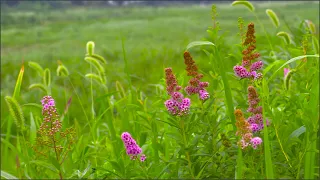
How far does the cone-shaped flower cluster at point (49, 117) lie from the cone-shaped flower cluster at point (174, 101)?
0.39 meters

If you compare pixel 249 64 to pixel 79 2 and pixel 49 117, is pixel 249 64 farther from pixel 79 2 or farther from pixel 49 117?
pixel 79 2

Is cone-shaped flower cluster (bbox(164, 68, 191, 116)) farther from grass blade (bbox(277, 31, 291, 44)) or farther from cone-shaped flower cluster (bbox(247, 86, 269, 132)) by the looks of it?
grass blade (bbox(277, 31, 291, 44))

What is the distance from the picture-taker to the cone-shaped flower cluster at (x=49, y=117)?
1686 millimetres

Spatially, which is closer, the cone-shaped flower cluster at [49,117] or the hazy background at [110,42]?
the cone-shaped flower cluster at [49,117]

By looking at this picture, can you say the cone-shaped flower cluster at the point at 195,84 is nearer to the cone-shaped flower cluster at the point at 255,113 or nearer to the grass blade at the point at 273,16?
the cone-shaped flower cluster at the point at 255,113

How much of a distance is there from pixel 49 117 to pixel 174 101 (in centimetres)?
45

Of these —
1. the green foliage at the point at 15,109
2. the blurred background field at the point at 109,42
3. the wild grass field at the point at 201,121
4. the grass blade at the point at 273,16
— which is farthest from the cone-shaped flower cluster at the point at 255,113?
the blurred background field at the point at 109,42

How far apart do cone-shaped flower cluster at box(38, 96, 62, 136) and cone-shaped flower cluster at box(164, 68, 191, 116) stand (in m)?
0.39

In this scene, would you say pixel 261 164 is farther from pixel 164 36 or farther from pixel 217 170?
pixel 164 36

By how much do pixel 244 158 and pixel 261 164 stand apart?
0.20 feet

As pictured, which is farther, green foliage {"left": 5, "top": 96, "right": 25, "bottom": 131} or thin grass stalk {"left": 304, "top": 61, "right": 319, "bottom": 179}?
green foliage {"left": 5, "top": 96, "right": 25, "bottom": 131}

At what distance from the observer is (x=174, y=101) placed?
5.20ft

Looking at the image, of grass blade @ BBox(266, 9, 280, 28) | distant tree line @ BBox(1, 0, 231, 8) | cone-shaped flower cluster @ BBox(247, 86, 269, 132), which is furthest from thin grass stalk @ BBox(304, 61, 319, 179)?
distant tree line @ BBox(1, 0, 231, 8)

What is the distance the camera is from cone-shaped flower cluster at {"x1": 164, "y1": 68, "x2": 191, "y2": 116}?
1.57 meters
